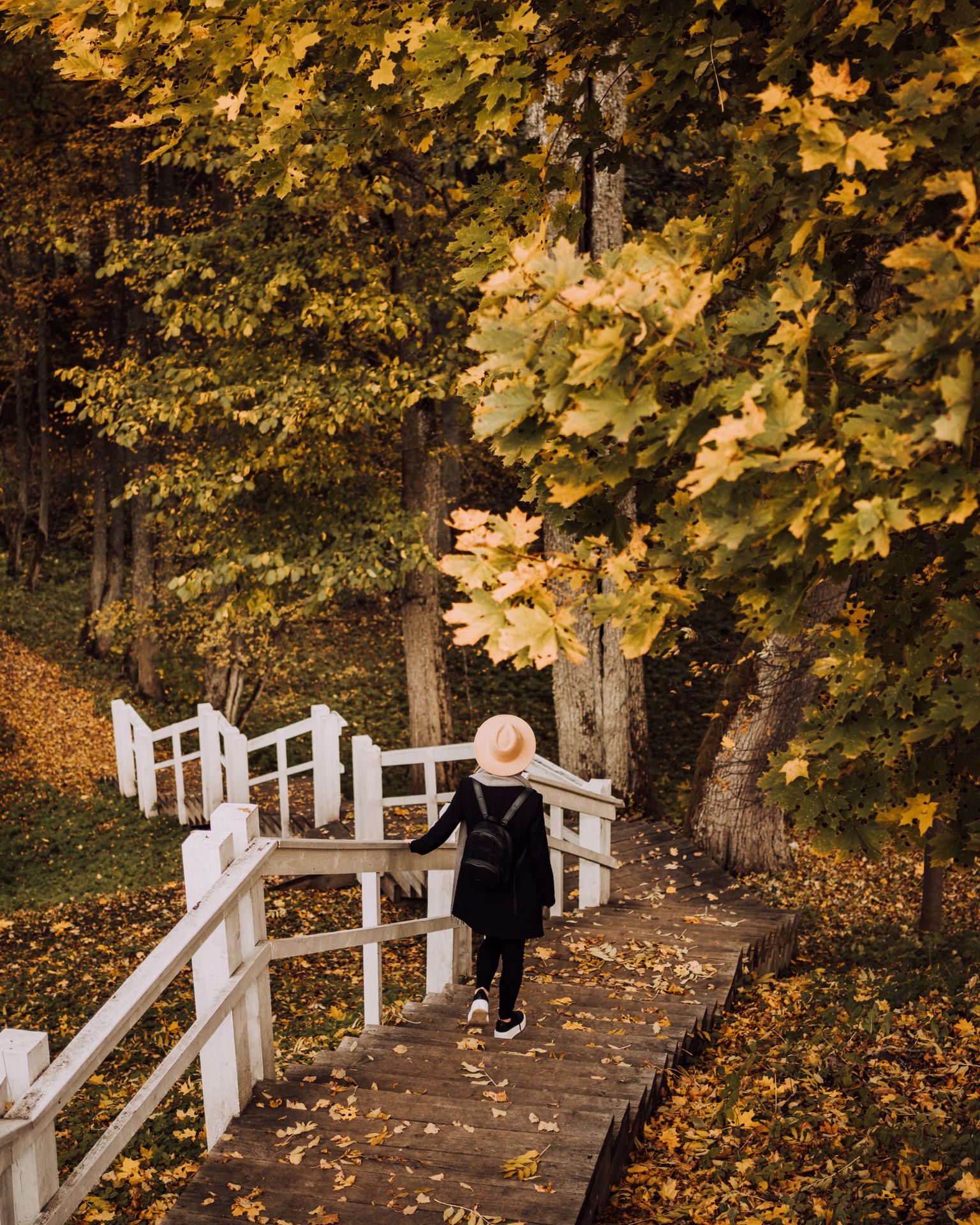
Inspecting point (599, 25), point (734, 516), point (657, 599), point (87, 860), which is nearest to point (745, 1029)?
point (657, 599)

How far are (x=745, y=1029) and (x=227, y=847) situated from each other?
11.8 feet

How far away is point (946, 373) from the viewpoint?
240 cm

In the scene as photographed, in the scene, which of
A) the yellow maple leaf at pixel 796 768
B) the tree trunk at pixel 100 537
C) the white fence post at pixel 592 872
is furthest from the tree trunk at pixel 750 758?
the tree trunk at pixel 100 537

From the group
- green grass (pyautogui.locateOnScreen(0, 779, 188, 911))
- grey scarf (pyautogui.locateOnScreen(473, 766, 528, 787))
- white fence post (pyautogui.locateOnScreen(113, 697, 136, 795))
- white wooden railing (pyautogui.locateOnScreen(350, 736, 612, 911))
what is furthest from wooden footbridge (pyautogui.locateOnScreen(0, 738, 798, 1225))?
white fence post (pyautogui.locateOnScreen(113, 697, 136, 795))

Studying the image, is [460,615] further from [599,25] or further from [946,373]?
[599,25]

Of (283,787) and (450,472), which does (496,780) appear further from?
(450,472)

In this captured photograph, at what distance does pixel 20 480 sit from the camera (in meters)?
23.9

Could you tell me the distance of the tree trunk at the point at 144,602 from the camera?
1762 cm

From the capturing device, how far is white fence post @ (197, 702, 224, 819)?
11820 millimetres

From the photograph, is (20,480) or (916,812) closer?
(916,812)

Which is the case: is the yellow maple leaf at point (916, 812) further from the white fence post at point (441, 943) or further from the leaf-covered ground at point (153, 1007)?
the leaf-covered ground at point (153, 1007)

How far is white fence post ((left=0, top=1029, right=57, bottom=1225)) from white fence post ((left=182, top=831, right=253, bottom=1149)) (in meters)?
1.20

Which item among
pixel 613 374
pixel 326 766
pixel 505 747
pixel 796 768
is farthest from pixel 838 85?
pixel 326 766

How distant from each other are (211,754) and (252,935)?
7.77 m
